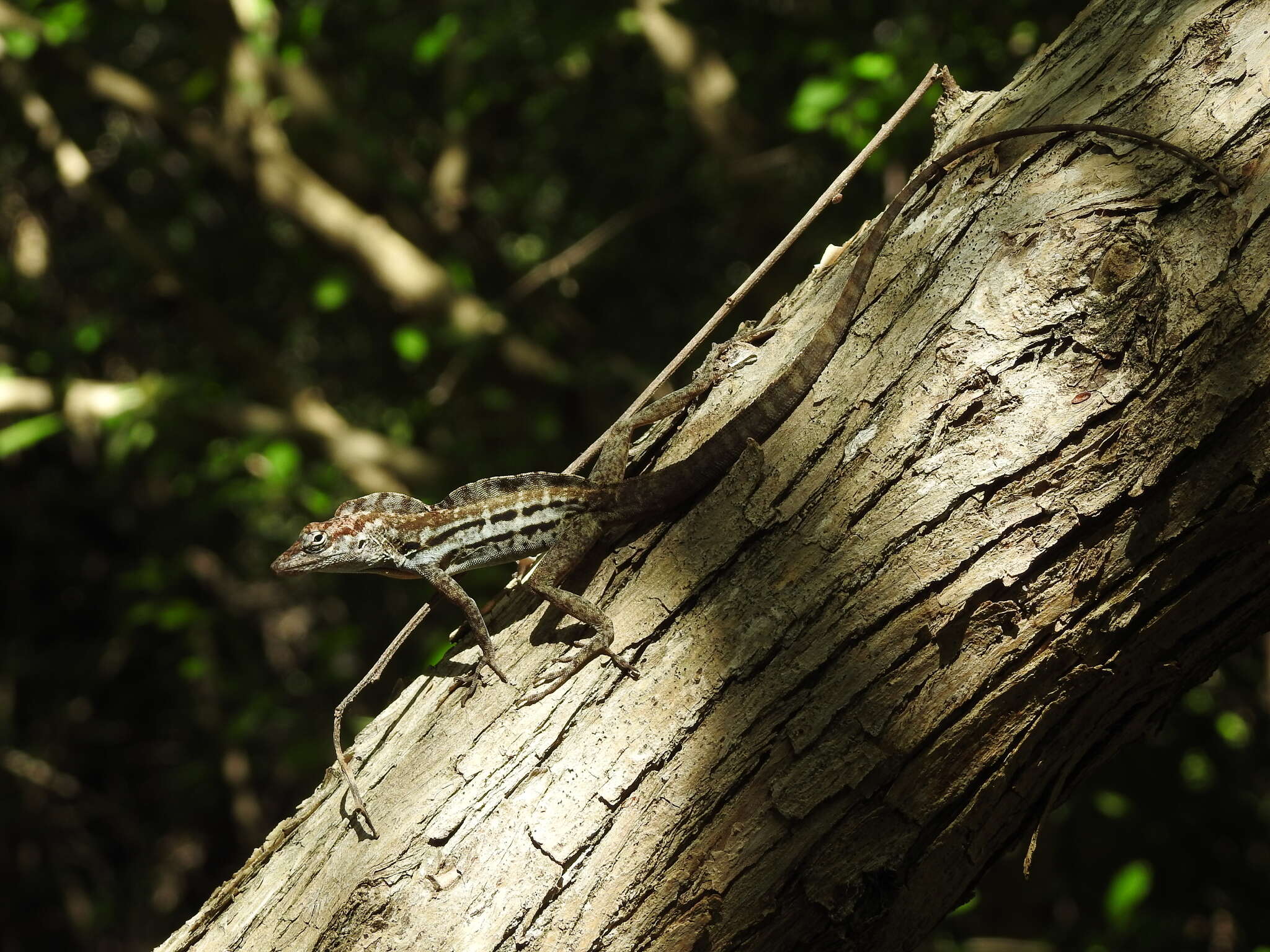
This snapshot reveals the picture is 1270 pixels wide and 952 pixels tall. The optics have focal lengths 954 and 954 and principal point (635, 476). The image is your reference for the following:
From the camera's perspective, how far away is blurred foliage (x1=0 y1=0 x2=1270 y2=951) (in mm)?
4754

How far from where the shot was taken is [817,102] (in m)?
3.96

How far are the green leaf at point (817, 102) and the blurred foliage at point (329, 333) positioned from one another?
2 centimetres

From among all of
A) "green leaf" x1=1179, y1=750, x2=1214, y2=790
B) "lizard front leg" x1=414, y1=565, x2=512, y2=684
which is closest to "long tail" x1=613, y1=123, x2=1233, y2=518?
"lizard front leg" x1=414, y1=565, x2=512, y2=684

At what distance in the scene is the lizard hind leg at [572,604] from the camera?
2.27 metres

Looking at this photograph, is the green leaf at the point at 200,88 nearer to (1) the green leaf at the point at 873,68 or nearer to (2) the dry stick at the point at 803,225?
(1) the green leaf at the point at 873,68

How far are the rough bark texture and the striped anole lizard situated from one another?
8 centimetres

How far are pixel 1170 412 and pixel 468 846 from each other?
173 cm

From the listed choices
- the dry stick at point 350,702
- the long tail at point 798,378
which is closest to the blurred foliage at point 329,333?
the long tail at point 798,378

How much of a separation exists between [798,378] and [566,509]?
1.10 m

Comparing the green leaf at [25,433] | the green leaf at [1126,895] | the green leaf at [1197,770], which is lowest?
the green leaf at [1197,770]

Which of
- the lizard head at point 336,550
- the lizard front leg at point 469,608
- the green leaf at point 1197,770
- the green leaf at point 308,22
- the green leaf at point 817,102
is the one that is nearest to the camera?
the lizard front leg at point 469,608

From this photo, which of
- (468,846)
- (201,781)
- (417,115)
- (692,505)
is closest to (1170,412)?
(692,505)

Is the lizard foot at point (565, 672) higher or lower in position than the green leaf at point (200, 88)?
lower

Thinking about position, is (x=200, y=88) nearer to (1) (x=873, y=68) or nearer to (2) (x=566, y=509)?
(1) (x=873, y=68)
